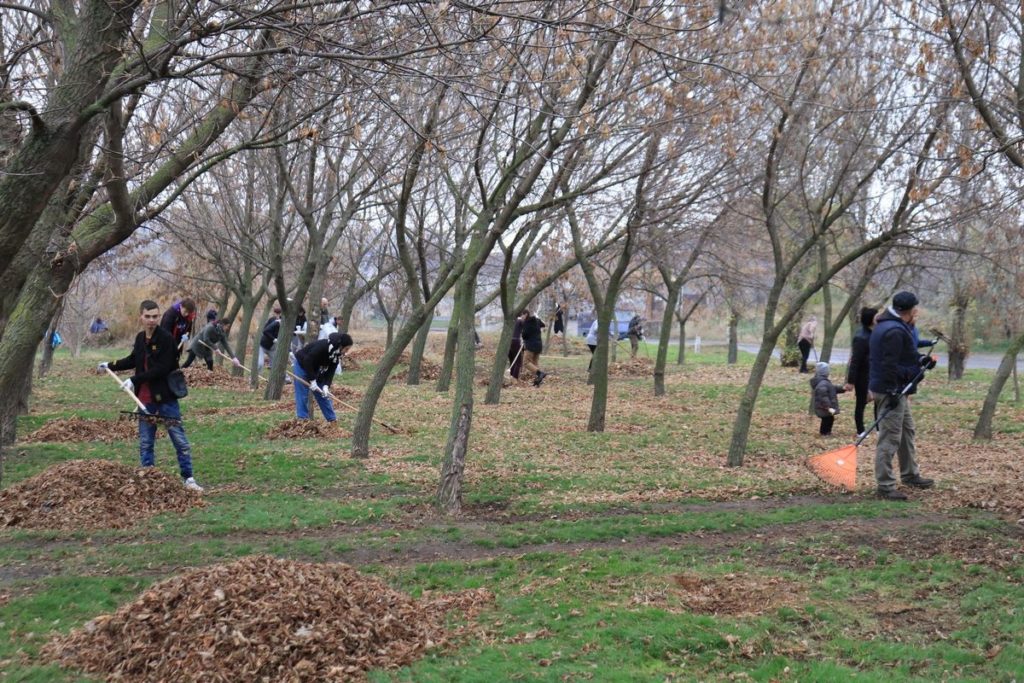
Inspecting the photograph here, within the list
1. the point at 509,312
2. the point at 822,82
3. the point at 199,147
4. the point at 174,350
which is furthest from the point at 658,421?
the point at 199,147

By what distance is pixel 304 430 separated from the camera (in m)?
12.3

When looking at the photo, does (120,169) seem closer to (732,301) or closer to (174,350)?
(174,350)

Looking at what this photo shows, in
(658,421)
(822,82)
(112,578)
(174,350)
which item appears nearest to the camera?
(112,578)

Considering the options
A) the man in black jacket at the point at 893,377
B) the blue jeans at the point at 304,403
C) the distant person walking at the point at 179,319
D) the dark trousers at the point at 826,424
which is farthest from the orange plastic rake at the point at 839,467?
the distant person walking at the point at 179,319

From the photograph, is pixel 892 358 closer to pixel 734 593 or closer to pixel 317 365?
pixel 734 593

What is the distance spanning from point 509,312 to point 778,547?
1033 centimetres

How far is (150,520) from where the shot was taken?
7633mm

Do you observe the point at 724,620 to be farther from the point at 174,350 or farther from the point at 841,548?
the point at 174,350

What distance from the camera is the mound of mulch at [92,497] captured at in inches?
293

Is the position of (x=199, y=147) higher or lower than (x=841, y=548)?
higher

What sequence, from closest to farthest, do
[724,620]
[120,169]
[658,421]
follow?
[724,620]
[120,169]
[658,421]

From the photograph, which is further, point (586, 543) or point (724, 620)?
point (586, 543)

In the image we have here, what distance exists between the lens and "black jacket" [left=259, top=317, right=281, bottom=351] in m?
19.5

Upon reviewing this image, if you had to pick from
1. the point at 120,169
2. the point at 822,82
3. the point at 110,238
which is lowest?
the point at 110,238
